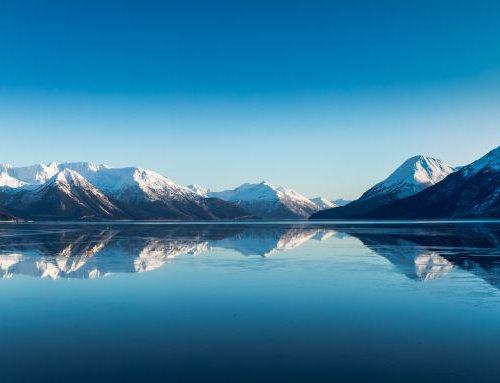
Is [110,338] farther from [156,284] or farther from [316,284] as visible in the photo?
[316,284]

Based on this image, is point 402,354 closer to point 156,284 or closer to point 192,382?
point 192,382

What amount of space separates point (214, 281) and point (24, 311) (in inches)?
457

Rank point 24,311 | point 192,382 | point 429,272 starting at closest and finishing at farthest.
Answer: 1. point 192,382
2. point 24,311
3. point 429,272

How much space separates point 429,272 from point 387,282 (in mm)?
5467

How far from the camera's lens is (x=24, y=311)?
69.5ft

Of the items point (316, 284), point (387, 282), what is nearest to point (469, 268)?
point (387, 282)

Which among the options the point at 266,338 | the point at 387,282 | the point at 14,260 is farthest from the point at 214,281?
the point at 14,260

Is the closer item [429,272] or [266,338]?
[266,338]

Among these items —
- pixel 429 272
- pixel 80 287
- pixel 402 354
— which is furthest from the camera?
pixel 429 272

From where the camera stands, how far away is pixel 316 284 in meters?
28.6

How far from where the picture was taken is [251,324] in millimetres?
18656

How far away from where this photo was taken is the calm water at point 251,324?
13312 millimetres

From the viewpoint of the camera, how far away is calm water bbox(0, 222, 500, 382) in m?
13.3

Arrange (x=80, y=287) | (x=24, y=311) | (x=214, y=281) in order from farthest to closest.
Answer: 1. (x=214, y=281)
2. (x=80, y=287)
3. (x=24, y=311)
